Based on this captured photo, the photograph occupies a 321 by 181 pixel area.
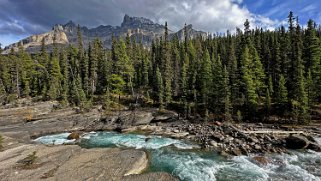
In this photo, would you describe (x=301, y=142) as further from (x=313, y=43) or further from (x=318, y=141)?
(x=313, y=43)

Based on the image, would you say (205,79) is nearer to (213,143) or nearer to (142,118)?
(142,118)

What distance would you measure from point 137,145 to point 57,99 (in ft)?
129

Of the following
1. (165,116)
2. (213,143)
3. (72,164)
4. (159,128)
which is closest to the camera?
(72,164)

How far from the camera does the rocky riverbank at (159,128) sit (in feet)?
108

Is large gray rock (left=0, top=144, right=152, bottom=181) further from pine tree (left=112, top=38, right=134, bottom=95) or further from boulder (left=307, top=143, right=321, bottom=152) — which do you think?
pine tree (left=112, top=38, right=134, bottom=95)

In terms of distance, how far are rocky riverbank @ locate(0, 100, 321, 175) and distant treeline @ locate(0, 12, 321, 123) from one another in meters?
5.31

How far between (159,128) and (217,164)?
21.7 meters

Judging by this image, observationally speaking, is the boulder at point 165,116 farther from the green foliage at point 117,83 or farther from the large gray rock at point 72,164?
the large gray rock at point 72,164

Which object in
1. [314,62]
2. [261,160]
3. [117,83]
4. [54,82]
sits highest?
[314,62]

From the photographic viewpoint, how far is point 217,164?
26344 millimetres

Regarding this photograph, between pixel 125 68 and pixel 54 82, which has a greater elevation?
pixel 125 68

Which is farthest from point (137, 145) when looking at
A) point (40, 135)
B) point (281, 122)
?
point (281, 122)

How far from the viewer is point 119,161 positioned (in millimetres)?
24922

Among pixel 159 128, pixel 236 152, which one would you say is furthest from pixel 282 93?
pixel 159 128
